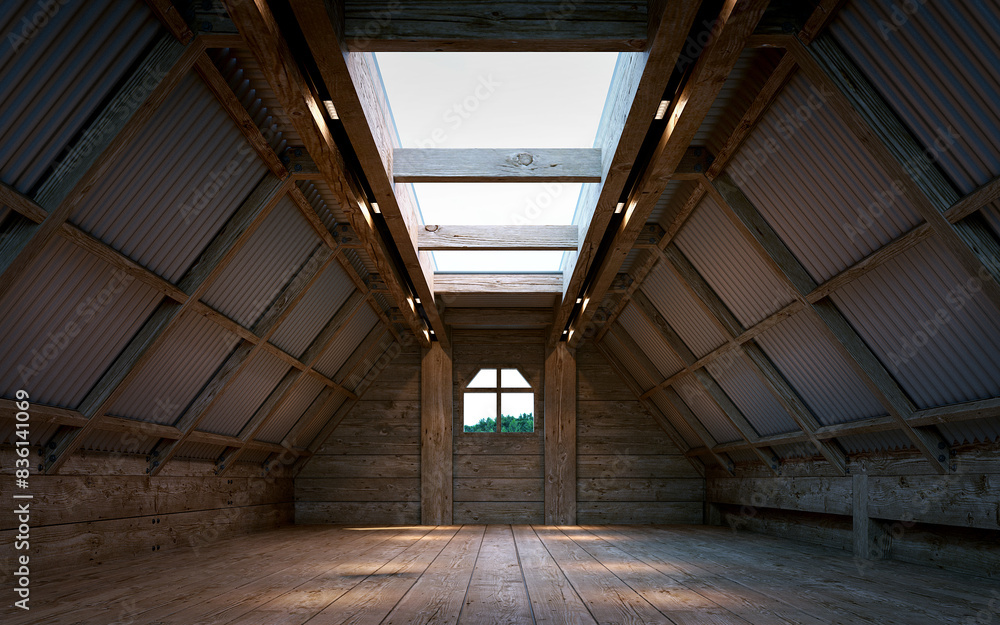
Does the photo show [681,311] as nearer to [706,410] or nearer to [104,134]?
[706,410]

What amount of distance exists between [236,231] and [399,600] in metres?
2.63

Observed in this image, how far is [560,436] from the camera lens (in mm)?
10898

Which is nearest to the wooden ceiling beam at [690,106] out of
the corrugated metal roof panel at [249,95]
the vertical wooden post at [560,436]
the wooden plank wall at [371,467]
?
the corrugated metal roof panel at [249,95]

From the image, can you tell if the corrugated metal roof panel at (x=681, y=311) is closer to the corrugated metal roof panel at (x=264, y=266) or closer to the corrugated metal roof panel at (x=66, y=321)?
the corrugated metal roof panel at (x=264, y=266)

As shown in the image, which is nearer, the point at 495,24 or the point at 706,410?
the point at 495,24

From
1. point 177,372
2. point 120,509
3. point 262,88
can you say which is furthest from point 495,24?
point 120,509

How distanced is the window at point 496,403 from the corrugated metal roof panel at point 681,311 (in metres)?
3.52

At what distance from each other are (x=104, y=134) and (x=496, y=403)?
8033 mm

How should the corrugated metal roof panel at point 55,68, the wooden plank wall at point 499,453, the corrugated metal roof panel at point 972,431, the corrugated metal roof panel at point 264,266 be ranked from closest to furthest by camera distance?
the corrugated metal roof panel at point 55,68 < the corrugated metal roof panel at point 972,431 < the corrugated metal roof panel at point 264,266 < the wooden plank wall at point 499,453

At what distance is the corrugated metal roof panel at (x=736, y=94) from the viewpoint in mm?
4254

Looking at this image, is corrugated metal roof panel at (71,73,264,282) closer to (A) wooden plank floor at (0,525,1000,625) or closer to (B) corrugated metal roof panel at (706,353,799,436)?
(A) wooden plank floor at (0,525,1000,625)

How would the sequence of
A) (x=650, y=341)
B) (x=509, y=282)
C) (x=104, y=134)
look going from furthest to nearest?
(x=509, y=282)
(x=650, y=341)
(x=104, y=134)

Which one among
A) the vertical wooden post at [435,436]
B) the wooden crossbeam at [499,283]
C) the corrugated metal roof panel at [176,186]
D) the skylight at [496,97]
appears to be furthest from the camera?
the vertical wooden post at [435,436]

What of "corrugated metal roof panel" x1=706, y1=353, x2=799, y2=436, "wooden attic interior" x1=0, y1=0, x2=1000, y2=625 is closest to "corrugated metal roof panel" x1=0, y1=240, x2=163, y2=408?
"wooden attic interior" x1=0, y1=0, x2=1000, y2=625
